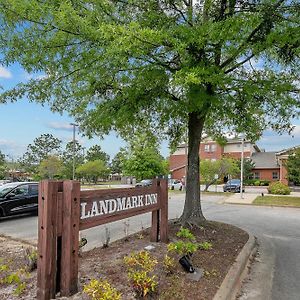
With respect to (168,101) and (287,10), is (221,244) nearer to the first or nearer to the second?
(168,101)

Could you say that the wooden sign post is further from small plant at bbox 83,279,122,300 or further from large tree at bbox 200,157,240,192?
large tree at bbox 200,157,240,192

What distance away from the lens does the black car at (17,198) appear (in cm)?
1172

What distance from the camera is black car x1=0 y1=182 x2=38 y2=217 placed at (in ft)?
38.4

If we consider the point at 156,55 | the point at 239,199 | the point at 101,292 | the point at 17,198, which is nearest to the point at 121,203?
the point at 101,292

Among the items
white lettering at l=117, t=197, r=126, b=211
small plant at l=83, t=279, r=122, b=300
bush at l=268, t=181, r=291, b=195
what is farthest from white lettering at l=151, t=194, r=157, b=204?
bush at l=268, t=181, r=291, b=195

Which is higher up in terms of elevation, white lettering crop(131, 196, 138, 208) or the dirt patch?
white lettering crop(131, 196, 138, 208)

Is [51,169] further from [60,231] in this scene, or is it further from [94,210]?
[60,231]

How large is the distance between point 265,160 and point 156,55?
5205 centimetres

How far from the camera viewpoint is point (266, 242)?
347 inches

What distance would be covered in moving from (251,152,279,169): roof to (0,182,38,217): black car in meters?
45.7

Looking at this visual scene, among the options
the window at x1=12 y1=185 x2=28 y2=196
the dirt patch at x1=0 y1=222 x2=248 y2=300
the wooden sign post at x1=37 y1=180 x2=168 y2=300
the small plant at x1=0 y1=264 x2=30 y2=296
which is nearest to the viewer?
the wooden sign post at x1=37 y1=180 x2=168 y2=300

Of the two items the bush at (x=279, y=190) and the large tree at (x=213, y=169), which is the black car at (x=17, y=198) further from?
the large tree at (x=213, y=169)

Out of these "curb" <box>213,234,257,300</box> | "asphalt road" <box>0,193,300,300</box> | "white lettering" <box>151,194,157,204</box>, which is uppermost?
"white lettering" <box>151,194,157,204</box>

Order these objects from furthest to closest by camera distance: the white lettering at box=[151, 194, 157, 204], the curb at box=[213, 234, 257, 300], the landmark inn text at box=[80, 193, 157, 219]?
the white lettering at box=[151, 194, 157, 204] → the curb at box=[213, 234, 257, 300] → the landmark inn text at box=[80, 193, 157, 219]
